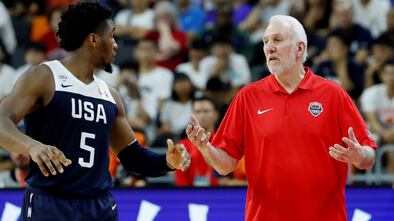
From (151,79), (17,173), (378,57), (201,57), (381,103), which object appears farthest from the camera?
(201,57)

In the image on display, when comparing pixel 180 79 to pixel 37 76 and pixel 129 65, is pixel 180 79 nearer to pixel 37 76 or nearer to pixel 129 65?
pixel 129 65

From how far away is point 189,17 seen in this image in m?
14.7

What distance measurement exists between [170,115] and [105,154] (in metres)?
5.75

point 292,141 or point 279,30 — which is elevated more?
point 279,30

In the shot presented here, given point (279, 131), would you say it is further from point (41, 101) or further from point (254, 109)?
point (41, 101)

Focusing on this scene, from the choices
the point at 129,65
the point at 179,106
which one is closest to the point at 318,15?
the point at 179,106

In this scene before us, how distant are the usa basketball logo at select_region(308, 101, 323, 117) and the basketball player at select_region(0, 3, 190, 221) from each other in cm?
95

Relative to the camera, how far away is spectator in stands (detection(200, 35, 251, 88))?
42.4ft

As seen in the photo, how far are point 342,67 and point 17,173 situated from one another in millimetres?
4703

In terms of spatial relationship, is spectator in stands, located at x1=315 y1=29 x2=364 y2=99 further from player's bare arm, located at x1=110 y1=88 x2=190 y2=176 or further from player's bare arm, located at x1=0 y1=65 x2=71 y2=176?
player's bare arm, located at x1=0 y1=65 x2=71 y2=176

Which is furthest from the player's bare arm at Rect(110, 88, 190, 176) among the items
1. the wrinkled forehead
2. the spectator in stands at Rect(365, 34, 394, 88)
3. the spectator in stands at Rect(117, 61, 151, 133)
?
the spectator in stands at Rect(365, 34, 394, 88)

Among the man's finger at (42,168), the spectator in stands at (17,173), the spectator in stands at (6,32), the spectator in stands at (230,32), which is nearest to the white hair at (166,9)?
the spectator in stands at (230,32)

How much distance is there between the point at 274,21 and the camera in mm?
6516

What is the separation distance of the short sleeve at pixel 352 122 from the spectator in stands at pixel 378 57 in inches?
234
